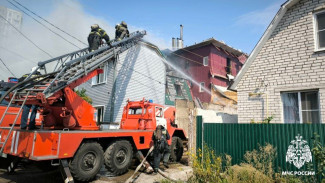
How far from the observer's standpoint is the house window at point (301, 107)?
24.1 ft

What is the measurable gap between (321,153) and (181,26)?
30.4 meters

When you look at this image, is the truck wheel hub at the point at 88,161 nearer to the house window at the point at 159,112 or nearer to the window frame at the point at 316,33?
the house window at the point at 159,112

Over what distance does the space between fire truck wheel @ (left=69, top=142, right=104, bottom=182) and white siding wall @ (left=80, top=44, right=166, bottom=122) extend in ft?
28.4

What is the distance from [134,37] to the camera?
15672 millimetres

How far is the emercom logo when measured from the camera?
231 inches

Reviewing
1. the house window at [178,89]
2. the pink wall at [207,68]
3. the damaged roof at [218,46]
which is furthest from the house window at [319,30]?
the damaged roof at [218,46]

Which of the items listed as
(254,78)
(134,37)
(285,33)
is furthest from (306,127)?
(134,37)

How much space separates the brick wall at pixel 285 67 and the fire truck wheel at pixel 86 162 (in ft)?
18.9

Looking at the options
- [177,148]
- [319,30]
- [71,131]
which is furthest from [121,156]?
[319,30]

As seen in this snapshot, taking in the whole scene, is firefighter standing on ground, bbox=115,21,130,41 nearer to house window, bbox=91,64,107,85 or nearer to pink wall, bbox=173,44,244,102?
house window, bbox=91,64,107,85

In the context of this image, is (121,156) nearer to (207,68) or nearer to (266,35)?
(266,35)

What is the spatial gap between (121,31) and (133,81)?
155 inches

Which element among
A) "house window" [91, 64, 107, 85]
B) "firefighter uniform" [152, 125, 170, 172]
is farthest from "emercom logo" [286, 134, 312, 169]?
"house window" [91, 64, 107, 85]

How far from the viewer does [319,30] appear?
760cm
